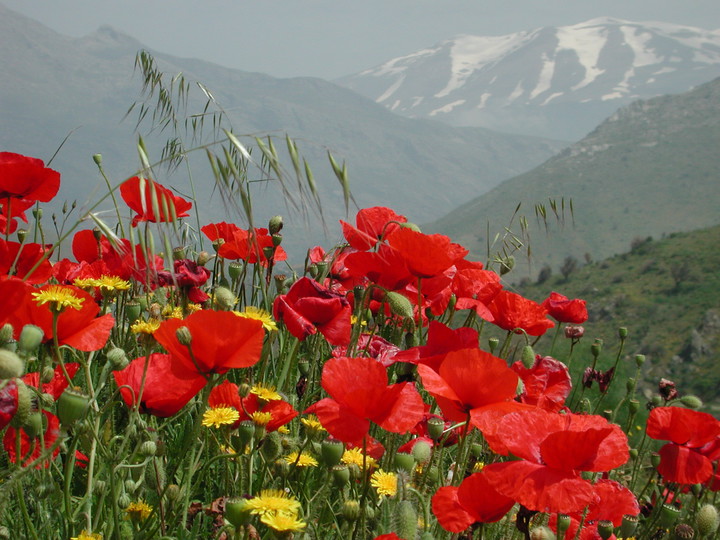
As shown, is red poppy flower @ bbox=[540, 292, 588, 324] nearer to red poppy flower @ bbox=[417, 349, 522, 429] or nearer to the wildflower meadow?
the wildflower meadow

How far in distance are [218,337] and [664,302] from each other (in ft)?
239

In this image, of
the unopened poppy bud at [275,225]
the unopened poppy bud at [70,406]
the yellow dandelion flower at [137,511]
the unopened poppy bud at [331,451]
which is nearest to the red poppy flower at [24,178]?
the unopened poppy bud at [275,225]

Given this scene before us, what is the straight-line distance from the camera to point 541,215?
124 inches

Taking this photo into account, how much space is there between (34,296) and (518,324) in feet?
5.13

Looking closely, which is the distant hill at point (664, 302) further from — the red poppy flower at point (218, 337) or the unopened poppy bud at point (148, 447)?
the unopened poppy bud at point (148, 447)

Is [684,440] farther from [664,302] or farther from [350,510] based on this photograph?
[664,302]

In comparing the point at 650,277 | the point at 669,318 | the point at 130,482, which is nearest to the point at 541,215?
the point at 130,482

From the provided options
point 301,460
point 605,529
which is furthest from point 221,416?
point 605,529

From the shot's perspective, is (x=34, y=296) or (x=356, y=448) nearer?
(x=34, y=296)

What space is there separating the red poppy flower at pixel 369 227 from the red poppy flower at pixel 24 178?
1186 mm

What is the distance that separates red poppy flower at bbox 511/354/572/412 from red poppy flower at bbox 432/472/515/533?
88cm

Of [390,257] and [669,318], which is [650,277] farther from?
[390,257]

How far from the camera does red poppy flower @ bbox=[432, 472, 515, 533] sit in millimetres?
1508

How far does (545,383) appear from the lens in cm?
254
